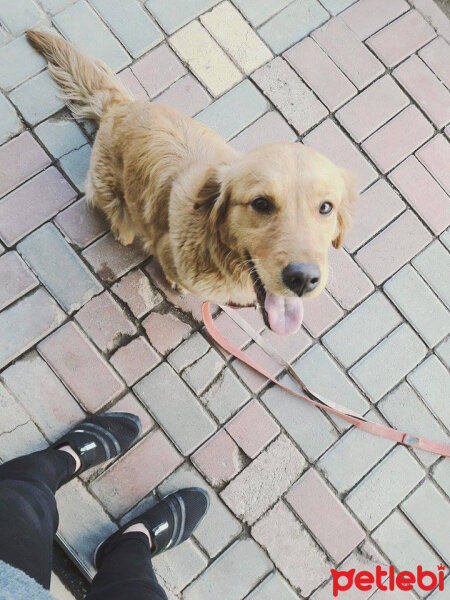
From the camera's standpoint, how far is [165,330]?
2869 mm

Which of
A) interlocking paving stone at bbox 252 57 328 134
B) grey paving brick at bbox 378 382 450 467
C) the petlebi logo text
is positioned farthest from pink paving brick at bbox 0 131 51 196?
the petlebi logo text

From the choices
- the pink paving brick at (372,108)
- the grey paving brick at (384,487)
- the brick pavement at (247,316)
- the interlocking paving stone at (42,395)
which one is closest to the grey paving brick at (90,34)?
the brick pavement at (247,316)

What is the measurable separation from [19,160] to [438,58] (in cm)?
259

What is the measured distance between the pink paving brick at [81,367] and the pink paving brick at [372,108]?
195 cm

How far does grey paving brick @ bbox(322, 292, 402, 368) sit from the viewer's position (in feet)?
9.80

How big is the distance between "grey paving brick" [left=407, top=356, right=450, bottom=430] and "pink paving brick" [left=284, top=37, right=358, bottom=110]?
1611 mm

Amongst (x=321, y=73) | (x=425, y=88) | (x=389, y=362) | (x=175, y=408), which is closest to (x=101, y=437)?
(x=175, y=408)

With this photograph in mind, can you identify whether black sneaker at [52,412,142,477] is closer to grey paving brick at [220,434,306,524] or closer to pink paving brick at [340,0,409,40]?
grey paving brick at [220,434,306,524]

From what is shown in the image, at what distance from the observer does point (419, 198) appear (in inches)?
127

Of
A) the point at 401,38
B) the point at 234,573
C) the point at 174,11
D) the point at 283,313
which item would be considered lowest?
the point at 234,573

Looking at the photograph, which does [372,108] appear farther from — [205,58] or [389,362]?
[389,362]

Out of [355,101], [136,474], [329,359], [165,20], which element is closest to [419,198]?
[355,101]

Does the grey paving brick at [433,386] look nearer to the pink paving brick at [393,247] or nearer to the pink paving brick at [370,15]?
the pink paving brick at [393,247]

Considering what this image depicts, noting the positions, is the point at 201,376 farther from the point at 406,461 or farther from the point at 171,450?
the point at 406,461
